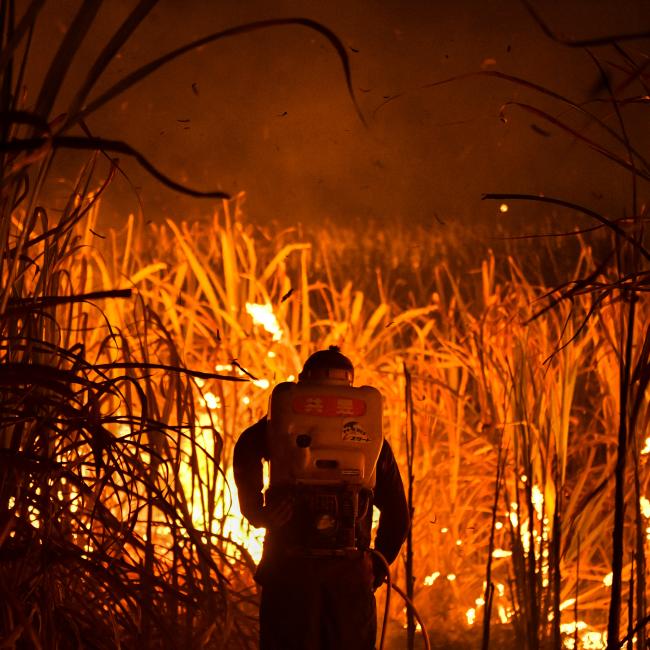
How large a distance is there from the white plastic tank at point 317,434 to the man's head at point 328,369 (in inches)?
1.1

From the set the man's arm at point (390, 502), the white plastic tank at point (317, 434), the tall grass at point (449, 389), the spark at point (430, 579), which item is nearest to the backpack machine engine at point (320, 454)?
the white plastic tank at point (317, 434)

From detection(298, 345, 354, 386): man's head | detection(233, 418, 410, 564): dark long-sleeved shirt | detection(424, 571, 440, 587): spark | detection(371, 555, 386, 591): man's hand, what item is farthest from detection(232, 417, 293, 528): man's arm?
detection(424, 571, 440, 587): spark

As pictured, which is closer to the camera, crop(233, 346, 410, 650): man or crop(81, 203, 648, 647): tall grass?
crop(233, 346, 410, 650): man

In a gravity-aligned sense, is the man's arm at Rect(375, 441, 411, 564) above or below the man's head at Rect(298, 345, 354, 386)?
below

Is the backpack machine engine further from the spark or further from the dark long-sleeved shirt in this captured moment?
the spark

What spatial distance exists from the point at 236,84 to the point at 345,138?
0.58 metres

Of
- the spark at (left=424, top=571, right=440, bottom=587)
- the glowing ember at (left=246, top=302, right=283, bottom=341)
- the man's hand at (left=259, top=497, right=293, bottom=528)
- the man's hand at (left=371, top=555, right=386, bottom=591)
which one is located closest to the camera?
the man's hand at (left=259, top=497, right=293, bottom=528)

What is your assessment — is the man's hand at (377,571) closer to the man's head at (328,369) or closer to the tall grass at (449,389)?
the man's head at (328,369)

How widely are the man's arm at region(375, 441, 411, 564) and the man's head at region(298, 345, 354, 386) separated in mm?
187

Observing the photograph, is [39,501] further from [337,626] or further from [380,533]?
[380,533]

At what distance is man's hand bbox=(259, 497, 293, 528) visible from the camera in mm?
1562

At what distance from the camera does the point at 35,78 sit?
4.30 meters

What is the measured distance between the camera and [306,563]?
1.61 m

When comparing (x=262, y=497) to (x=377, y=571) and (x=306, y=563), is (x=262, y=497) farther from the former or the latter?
(x=377, y=571)
